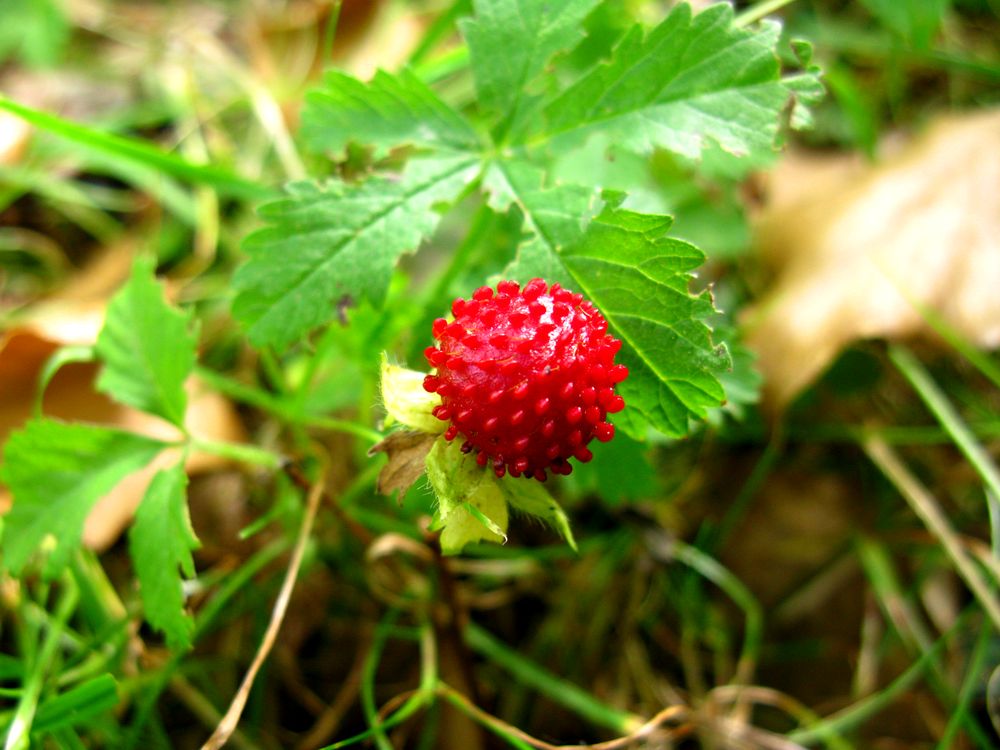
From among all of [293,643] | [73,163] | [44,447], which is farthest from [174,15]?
[293,643]

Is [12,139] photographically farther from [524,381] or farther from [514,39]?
[524,381]

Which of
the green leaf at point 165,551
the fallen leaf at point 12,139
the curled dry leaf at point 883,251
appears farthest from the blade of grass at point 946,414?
the fallen leaf at point 12,139

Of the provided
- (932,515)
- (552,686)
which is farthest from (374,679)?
(932,515)

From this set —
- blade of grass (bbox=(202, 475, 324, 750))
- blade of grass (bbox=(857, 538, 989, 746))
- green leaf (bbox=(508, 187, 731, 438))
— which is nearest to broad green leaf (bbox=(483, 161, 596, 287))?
green leaf (bbox=(508, 187, 731, 438))

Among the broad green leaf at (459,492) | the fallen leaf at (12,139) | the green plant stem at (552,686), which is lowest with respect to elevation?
the green plant stem at (552,686)

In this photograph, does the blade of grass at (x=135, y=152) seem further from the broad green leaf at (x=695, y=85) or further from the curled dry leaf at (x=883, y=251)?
the curled dry leaf at (x=883, y=251)

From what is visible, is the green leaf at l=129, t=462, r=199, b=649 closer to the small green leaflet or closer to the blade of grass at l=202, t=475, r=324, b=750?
the blade of grass at l=202, t=475, r=324, b=750
